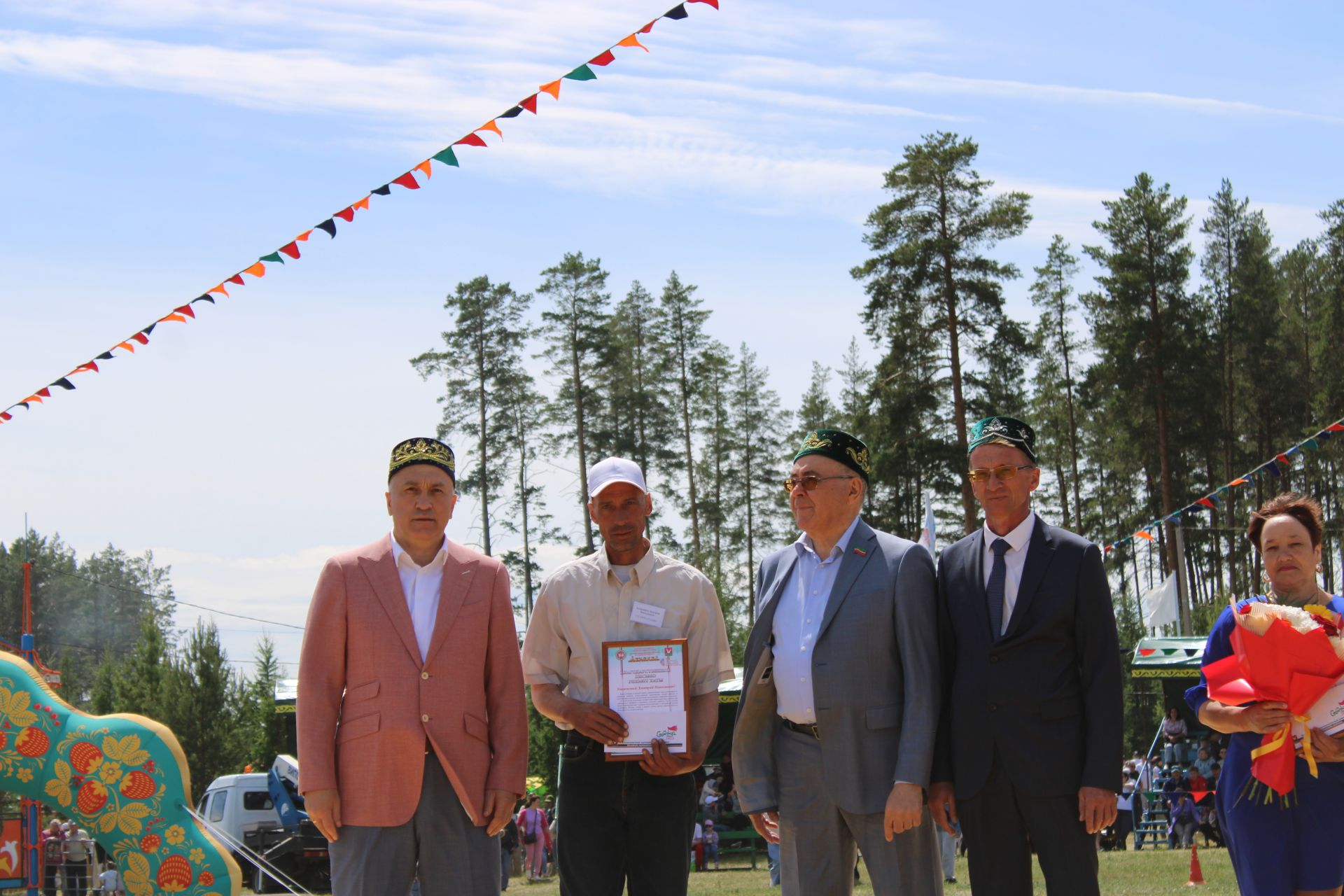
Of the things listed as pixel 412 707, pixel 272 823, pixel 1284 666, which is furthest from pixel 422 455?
pixel 272 823

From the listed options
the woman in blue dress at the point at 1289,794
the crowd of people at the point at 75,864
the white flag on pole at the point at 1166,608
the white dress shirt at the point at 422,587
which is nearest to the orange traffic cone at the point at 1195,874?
the woman in blue dress at the point at 1289,794

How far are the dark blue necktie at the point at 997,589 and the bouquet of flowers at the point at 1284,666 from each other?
36.3 inches

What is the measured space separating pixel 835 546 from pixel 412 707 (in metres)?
1.59

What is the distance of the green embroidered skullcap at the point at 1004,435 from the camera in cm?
455

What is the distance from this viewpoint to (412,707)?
446cm

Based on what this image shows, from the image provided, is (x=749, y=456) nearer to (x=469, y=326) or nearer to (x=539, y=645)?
(x=469, y=326)

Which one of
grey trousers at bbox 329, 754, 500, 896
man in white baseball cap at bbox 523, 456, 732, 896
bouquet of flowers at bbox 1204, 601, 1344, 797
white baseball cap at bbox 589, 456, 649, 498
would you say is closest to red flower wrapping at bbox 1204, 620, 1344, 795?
bouquet of flowers at bbox 1204, 601, 1344, 797

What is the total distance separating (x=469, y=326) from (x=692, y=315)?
791 cm

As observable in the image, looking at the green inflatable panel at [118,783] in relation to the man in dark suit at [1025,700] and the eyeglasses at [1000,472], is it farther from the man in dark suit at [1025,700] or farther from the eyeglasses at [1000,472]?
the eyeglasses at [1000,472]

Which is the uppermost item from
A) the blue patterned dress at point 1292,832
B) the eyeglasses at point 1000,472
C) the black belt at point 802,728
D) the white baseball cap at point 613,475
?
the white baseball cap at point 613,475

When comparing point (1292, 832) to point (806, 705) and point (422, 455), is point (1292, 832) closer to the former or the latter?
point (806, 705)

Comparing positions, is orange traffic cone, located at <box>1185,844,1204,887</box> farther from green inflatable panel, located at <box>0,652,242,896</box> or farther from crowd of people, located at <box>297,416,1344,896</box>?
green inflatable panel, located at <box>0,652,242,896</box>

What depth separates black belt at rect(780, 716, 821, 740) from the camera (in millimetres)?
4492

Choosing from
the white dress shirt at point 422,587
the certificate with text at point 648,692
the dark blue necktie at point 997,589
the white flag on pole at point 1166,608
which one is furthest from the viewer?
the white flag on pole at point 1166,608
